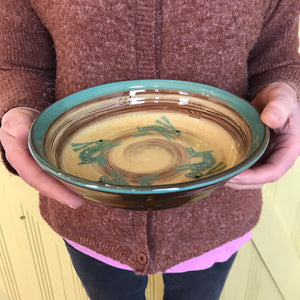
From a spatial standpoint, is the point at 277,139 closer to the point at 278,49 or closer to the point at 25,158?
the point at 278,49

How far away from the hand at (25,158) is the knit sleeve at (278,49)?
32 centimetres

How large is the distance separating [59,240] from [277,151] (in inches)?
27.7

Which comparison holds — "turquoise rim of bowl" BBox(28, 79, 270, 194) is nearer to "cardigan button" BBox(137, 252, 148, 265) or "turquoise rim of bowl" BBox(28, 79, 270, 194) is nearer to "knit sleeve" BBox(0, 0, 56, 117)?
"knit sleeve" BBox(0, 0, 56, 117)

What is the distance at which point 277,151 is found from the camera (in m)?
0.47

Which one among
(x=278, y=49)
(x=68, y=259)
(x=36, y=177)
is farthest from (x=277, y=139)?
(x=68, y=259)

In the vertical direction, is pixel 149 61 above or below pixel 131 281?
above

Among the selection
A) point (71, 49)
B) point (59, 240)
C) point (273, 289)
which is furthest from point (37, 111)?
point (273, 289)

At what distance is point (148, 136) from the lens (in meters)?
0.49

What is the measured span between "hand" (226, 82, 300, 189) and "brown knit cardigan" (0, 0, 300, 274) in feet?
0.19

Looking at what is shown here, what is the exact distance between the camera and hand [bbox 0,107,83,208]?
416mm

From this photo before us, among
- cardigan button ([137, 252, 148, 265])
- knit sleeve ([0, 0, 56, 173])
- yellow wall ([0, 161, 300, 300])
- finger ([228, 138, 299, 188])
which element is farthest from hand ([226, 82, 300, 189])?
yellow wall ([0, 161, 300, 300])

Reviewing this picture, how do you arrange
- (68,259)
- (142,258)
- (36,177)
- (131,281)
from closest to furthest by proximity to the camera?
(36,177) < (142,258) < (131,281) < (68,259)

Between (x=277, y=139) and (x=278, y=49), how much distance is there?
165 millimetres

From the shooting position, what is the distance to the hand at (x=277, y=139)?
43 centimetres
